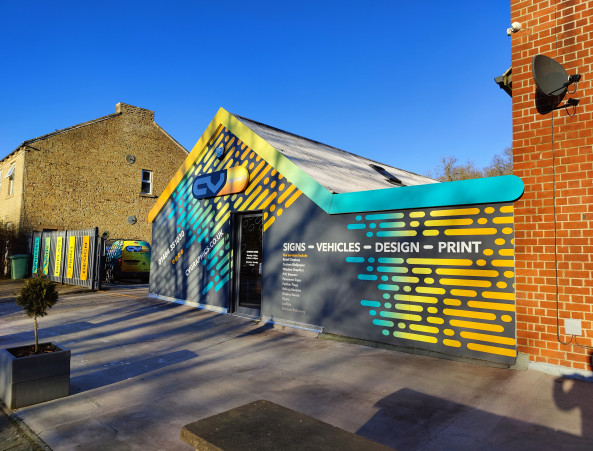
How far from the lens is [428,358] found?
A: 5.75 m

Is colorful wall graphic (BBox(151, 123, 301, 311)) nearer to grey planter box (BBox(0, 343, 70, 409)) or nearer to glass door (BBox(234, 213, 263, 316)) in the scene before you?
glass door (BBox(234, 213, 263, 316))

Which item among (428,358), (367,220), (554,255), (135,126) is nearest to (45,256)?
(135,126)

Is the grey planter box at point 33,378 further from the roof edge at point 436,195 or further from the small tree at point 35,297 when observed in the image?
the roof edge at point 436,195

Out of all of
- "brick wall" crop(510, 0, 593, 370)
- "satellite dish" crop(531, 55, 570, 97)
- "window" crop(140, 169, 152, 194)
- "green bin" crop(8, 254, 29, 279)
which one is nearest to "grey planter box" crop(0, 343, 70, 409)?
"brick wall" crop(510, 0, 593, 370)

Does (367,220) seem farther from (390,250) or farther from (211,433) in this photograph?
(211,433)

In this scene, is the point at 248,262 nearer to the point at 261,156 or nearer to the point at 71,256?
the point at 261,156

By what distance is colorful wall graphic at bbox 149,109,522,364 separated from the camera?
5.38 meters

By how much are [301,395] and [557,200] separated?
421 cm

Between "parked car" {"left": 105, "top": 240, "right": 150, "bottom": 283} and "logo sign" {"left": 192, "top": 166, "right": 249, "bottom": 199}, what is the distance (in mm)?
8833

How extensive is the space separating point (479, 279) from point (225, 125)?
779 centimetres

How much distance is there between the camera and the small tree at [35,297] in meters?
4.84

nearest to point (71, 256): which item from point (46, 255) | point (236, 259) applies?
point (46, 255)

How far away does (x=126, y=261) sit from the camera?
1800cm

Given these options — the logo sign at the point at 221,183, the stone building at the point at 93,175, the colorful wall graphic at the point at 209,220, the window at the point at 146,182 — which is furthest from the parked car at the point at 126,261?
the logo sign at the point at 221,183
